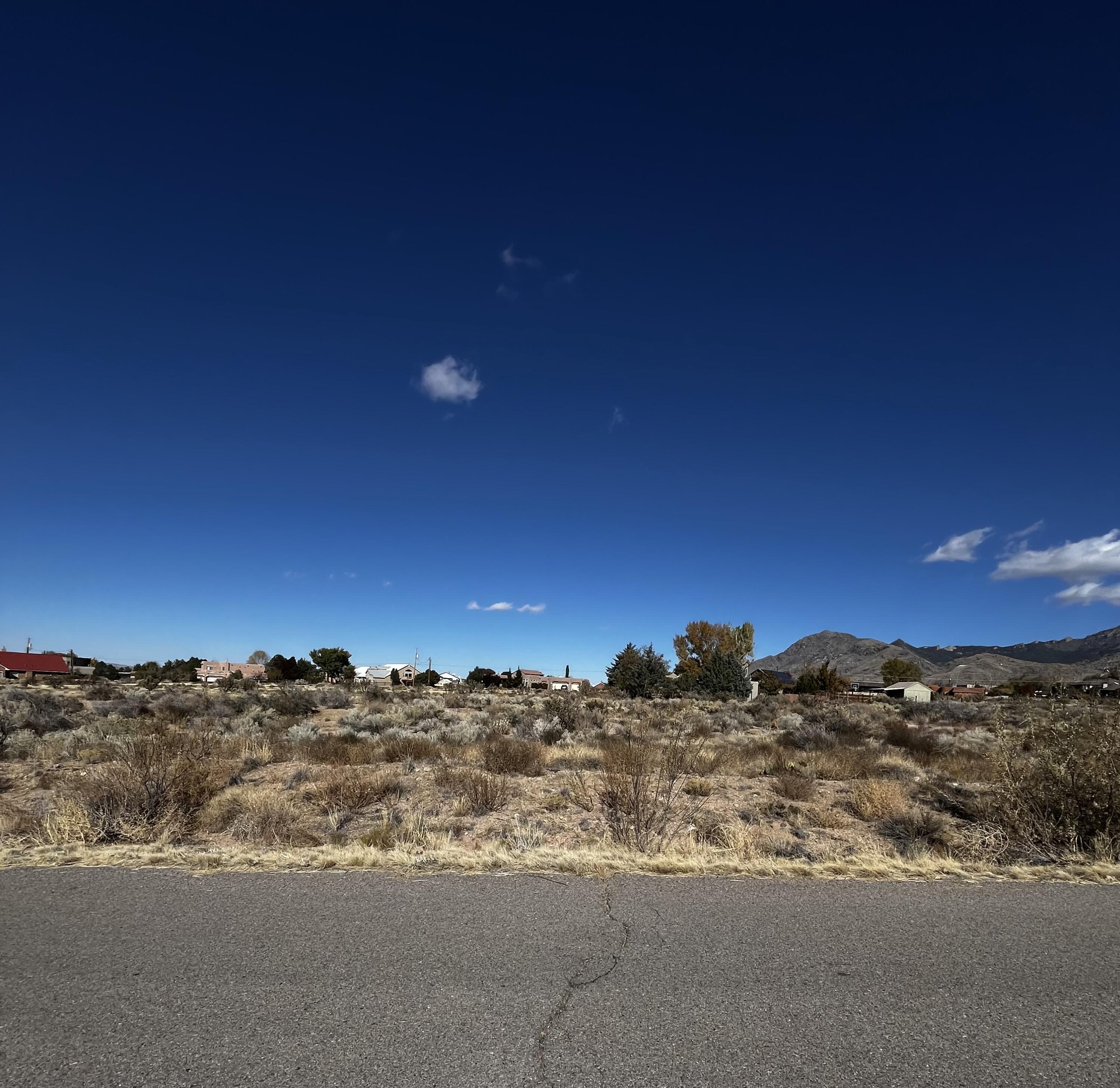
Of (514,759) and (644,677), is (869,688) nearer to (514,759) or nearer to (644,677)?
(644,677)

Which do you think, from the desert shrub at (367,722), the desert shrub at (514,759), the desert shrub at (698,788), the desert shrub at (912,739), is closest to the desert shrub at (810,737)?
the desert shrub at (912,739)

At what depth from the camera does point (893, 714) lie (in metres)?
32.0

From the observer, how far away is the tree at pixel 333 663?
6581cm

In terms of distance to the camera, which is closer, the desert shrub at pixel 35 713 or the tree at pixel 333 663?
the desert shrub at pixel 35 713

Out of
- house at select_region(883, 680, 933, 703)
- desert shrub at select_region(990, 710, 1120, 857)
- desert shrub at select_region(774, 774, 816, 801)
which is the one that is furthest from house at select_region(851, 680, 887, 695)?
desert shrub at select_region(990, 710, 1120, 857)

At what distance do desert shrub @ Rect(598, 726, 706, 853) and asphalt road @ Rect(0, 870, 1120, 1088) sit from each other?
9.12 feet

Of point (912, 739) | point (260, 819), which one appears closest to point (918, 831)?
point (260, 819)

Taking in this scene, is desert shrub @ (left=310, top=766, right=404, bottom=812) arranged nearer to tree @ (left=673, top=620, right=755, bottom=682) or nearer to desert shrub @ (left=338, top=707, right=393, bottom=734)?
desert shrub @ (left=338, top=707, right=393, bottom=734)

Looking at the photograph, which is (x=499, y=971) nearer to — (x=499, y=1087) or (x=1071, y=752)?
(x=499, y=1087)

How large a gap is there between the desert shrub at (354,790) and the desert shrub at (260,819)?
1.31ft

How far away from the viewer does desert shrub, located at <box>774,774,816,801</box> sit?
472 inches

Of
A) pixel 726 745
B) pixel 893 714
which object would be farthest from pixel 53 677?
pixel 893 714

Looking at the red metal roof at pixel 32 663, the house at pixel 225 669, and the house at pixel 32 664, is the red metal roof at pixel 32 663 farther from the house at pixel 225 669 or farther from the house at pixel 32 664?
the house at pixel 225 669

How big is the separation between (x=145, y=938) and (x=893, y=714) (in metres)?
33.9
